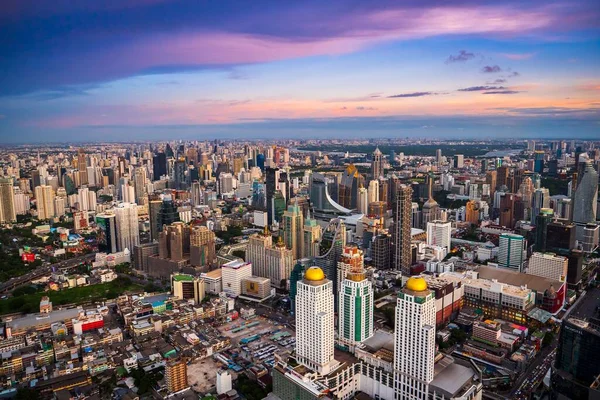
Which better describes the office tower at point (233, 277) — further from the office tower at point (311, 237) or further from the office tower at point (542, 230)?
the office tower at point (542, 230)

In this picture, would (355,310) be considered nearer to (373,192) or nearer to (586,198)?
(586,198)

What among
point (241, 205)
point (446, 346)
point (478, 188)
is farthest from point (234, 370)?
point (478, 188)

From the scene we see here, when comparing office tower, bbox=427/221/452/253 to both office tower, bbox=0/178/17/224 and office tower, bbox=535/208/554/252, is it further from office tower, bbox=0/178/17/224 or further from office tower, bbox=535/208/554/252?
office tower, bbox=0/178/17/224

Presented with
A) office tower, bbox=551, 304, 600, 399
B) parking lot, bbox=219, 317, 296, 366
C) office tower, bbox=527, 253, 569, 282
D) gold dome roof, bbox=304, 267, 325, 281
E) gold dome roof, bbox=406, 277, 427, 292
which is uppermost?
gold dome roof, bbox=406, 277, 427, 292

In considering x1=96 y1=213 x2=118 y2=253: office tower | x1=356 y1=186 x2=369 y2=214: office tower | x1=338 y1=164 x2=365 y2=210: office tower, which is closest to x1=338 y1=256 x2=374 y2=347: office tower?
x1=96 y1=213 x2=118 y2=253: office tower

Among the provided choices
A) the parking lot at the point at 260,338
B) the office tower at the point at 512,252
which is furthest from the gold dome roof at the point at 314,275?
the office tower at the point at 512,252

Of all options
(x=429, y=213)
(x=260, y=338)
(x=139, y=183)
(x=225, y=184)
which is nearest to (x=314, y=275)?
(x=260, y=338)
